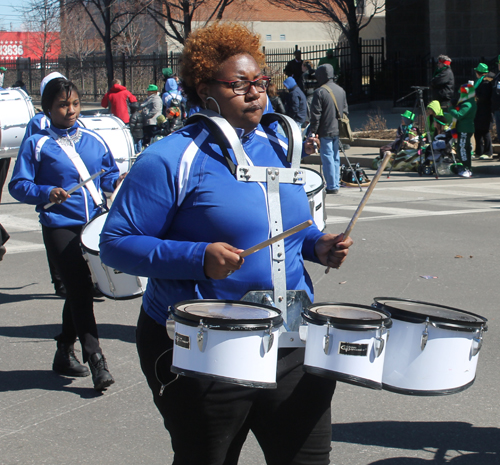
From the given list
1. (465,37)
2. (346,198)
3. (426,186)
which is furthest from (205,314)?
(465,37)

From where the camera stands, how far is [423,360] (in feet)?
7.86

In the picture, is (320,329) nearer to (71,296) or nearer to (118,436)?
(118,436)

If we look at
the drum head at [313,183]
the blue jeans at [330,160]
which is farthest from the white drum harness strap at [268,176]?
the blue jeans at [330,160]

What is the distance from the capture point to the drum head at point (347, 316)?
2244 millimetres

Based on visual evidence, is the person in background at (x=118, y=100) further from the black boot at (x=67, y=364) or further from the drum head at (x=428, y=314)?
the drum head at (x=428, y=314)

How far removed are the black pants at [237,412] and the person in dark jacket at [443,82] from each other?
1645 centimetres

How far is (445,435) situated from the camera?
3918mm

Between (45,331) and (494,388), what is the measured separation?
3407 mm

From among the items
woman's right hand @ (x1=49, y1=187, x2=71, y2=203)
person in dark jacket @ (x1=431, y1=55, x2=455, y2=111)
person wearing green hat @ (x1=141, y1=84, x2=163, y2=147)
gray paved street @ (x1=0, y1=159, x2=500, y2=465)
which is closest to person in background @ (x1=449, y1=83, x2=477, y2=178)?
person in dark jacket @ (x1=431, y1=55, x2=455, y2=111)

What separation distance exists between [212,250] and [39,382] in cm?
297

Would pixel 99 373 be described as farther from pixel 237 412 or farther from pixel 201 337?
pixel 201 337

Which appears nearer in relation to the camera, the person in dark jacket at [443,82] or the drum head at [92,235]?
the drum head at [92,235]

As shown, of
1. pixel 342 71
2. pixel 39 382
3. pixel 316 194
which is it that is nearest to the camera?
pixel 39 382

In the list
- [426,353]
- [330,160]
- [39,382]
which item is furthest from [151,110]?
[426,353]
